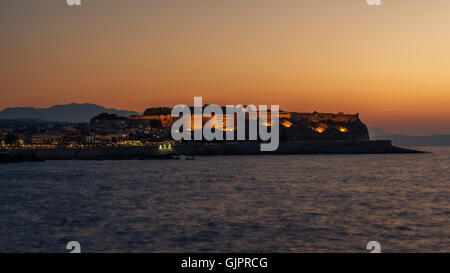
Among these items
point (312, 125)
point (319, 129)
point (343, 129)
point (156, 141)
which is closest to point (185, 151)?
point (156, 141)

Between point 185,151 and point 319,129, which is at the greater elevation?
point 319,129

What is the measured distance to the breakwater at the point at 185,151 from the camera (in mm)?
81688

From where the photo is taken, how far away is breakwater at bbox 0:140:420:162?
81.7 m

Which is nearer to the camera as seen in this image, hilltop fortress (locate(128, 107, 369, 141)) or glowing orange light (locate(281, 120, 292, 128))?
hilltop fortress (locate(128, 107, 369, 141))

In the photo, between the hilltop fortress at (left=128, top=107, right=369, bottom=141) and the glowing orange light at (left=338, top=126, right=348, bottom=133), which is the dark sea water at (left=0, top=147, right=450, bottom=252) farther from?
the glowing orange light at (left=338, top=126, right=348, bottom=133)

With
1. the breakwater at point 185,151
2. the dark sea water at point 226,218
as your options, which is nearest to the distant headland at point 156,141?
the breakwater at point 185,151

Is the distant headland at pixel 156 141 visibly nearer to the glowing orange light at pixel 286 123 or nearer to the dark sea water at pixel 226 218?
the glowing orange light at pixel 286 123

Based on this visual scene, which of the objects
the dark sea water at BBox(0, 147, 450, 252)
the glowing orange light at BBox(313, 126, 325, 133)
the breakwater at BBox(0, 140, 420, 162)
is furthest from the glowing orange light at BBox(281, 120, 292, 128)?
the dark sea water at BBox(0, 147, 450, 252)

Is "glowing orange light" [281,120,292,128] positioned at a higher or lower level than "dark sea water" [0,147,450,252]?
higher

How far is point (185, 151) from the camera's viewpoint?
3831 inches

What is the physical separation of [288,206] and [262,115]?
420ft

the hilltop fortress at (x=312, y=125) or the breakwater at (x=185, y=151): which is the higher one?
the hilltop fortress at (x=312, y=125)

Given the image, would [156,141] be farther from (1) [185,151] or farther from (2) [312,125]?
(2) [312,125]
